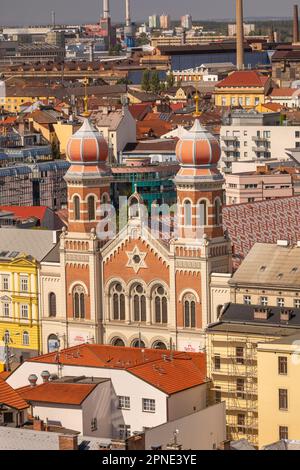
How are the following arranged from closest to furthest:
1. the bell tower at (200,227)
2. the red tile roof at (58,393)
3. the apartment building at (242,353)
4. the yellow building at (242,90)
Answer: the red tile roof at (58,393) → the apartment building at (242,353) → the bell tower at (200,227) → the yellow building at (242,90)

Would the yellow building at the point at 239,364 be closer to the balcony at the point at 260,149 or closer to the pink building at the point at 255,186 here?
the pink building at the point at 255,186

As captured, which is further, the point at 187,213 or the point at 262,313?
the point at 187,213

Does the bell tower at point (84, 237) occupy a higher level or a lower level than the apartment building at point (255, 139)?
higher

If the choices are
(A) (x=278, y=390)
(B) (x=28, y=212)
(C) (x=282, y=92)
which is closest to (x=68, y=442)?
(A) (x=278, y=390)

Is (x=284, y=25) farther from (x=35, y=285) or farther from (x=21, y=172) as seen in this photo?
(x=35, y=285)

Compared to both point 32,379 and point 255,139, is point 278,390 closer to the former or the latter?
point 32,379

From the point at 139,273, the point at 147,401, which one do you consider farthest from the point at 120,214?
the point at 147,401

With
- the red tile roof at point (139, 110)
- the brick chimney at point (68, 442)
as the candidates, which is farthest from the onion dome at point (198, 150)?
the red tile roof at point (139, 110)

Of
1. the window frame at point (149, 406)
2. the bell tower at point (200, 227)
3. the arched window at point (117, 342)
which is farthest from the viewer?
the arched window at point (117, 342)
